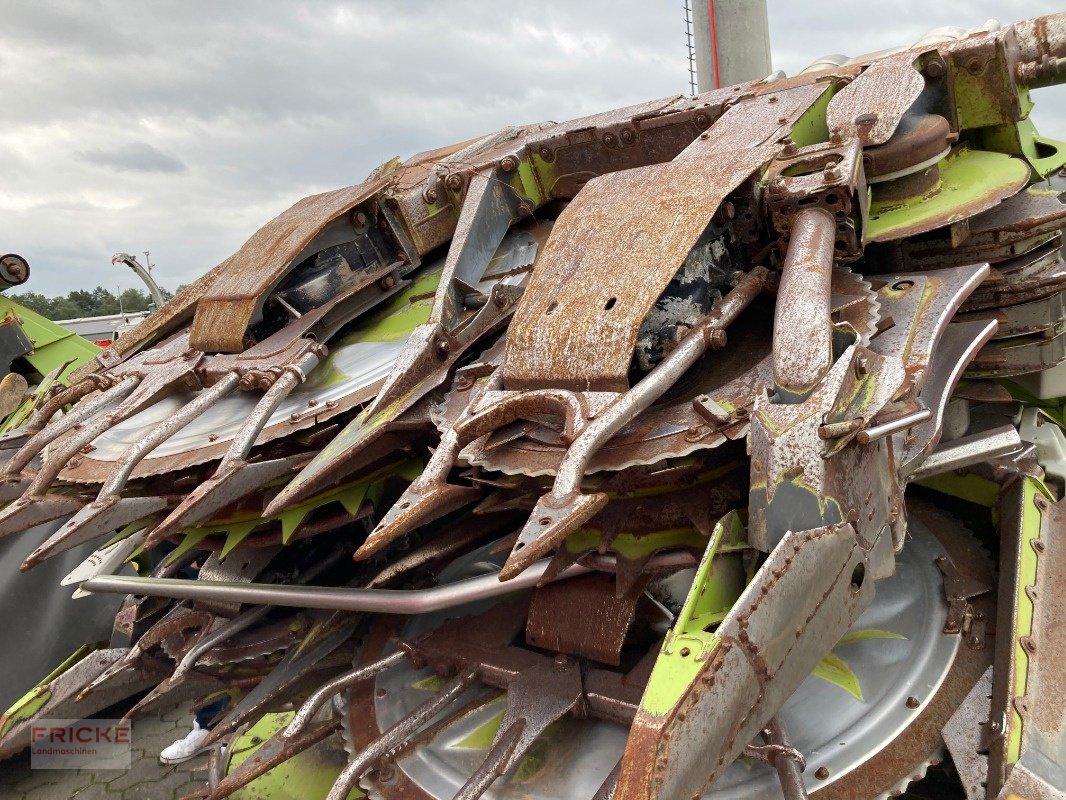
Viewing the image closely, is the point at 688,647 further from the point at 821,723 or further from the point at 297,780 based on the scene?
the point at 297,780

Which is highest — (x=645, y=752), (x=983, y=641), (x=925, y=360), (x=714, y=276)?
(x=714, y=276)

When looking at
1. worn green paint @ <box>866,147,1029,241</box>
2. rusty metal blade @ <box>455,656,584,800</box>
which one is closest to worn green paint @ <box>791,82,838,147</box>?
worn green paint @ <box>866,147,1029,241</box>

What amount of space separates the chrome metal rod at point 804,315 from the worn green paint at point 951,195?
1.45ft

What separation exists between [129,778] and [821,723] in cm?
359

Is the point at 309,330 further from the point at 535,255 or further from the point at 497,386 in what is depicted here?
the point at 497,386

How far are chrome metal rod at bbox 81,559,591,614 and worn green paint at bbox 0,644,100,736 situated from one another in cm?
182

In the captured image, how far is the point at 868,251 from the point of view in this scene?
293cm

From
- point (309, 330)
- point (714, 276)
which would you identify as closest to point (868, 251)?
point (714, 276)

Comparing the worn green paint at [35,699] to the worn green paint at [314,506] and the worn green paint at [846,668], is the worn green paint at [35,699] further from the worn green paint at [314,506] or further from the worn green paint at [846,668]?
the worn green paint at [846,668]

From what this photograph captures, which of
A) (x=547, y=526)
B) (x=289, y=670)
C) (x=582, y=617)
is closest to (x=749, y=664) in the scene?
(x=547, y=526)

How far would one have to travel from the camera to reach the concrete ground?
14.3 ft

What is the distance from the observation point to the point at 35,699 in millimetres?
4250

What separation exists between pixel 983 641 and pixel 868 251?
1211 mm

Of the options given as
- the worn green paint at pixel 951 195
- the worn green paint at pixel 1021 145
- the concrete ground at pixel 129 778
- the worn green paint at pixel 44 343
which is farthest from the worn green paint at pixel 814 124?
the worn green paint at pixel 44 343
